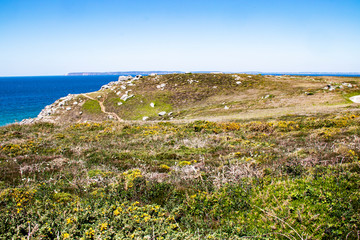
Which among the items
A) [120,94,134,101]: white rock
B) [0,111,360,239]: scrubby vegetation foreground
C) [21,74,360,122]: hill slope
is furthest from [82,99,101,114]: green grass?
[0,111,360,239]: scrubby vegetation foreground

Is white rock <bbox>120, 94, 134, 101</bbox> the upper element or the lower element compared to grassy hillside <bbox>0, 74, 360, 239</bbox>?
upper

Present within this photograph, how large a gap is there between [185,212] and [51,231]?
335 cm

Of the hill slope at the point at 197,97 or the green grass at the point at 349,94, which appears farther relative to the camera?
the hill slope at the point at 197,97

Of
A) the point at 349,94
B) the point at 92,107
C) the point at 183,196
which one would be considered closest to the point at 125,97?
the point at 92,107

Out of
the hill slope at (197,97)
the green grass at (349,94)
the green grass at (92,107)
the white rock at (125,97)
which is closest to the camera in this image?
the green grass at (349,94)

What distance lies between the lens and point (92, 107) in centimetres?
5859

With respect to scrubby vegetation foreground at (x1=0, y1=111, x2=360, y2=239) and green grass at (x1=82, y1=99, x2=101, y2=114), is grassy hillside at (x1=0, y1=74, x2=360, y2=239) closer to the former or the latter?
scrubby vegetation foreground at (x1=0, y1=111, x2=360, y2=239)

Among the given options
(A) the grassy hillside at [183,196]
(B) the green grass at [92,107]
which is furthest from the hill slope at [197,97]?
(A) the grassy hillside at [183,196]

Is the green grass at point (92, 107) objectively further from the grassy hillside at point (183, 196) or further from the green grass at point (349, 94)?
the green grass at point (349, 94)

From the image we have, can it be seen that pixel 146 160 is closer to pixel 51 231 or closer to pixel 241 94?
pixel 51 231

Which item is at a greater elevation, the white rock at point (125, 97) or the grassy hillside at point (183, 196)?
the white rock at point (125, 97)

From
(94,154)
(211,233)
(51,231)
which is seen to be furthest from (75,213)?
(94,154)

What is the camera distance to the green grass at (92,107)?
185 feet

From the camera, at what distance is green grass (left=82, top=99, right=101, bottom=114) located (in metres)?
56.5
